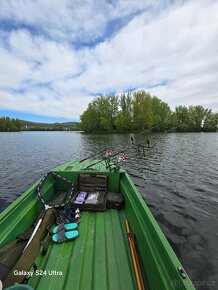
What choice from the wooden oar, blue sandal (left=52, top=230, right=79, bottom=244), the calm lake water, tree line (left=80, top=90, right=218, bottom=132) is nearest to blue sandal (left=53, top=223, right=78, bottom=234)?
blue sandal (left=52, top=230, right=79, bottom=244)

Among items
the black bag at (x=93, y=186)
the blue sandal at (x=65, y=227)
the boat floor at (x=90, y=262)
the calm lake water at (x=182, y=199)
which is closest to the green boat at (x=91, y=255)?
the boat floor at (x=90, y=262)

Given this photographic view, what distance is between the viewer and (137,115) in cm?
5753

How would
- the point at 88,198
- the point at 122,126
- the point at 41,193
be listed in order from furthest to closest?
1. the point at 122,126
2. the point at 88,198
3. the point at 41,193

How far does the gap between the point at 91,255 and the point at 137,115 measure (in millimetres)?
56506

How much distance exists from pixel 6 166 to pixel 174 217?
13.7 m

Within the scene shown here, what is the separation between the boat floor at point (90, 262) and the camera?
8.74 ft

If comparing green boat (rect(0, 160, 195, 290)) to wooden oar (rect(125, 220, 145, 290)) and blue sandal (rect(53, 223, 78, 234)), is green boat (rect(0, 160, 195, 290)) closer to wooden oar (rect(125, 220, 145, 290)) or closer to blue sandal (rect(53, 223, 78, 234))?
wooden oar (rect(125, 220, 145, 290))

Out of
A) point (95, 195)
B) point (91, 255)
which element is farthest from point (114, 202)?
point (91, 255)

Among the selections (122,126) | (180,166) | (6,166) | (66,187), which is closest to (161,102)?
(122,126)

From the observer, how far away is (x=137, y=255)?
Answer: 10.3 ft

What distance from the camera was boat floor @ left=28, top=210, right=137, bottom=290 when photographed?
8.74 feet

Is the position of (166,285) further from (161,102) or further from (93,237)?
(161,102)

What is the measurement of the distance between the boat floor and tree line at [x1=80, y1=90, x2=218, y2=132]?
52.0 metres

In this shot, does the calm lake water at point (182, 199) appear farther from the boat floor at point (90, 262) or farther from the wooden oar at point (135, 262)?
the boat floor at point (90, 262)
